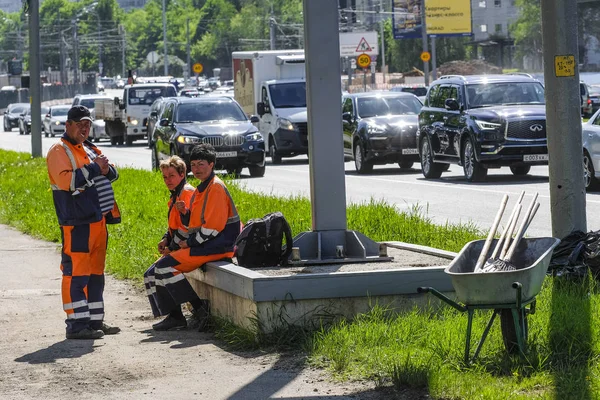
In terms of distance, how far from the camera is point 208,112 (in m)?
27.2

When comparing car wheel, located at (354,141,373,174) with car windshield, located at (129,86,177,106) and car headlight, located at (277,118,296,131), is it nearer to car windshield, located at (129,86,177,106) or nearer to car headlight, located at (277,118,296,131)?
car headlight, located at (277,118,296,131)

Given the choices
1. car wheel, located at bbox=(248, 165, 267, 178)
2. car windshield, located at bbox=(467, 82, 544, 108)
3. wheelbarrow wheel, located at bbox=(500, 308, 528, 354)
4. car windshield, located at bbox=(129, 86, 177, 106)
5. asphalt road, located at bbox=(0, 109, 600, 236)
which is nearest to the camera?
wheelbarrow wheel, located at bbox=(500, 308, 528, 354)

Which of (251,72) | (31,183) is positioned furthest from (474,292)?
(251,72)

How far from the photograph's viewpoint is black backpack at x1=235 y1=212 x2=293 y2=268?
898cm

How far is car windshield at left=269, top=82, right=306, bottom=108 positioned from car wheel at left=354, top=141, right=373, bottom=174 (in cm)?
545

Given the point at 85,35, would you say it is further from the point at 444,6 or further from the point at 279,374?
the point at 279,374

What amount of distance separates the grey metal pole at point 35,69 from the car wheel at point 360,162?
27.6 ft

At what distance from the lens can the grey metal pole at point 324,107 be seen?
9.27m

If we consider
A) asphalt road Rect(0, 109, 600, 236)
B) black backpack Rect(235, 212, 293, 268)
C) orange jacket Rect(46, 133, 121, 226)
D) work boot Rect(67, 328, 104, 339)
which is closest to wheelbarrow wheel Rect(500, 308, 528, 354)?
black backpack Rect(235, 212, 293, 268)

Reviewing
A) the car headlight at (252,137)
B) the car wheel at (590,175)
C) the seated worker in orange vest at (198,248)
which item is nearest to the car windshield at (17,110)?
the car headlight at (252,137)

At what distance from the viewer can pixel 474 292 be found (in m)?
6.44

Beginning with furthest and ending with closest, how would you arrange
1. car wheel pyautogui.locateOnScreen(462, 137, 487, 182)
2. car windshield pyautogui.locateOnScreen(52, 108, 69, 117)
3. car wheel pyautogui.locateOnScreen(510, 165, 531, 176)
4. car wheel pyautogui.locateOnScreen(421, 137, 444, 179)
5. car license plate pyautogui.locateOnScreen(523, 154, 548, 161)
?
car windshield pyautogui.locateOnScreen(52, 108, 69, 117) < car wheel pyautogui.locateOnScreen(421, 137, 444, 179) < car wheel pyautogui.locateOnScreen(510, 165, 531, 176) < car wheel pyautogui.locateOnScreen(462, 137, 487, 182) < car license plate pyautogui.locateOnScreen(523, 154, 548, 161)

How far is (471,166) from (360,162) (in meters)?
4.85

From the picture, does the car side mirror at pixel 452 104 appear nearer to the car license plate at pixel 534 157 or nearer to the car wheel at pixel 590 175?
the car license plate at pixel 534 157
